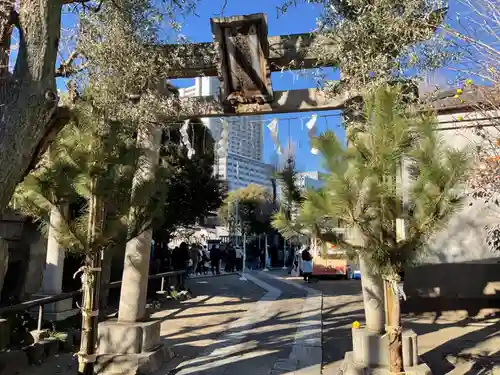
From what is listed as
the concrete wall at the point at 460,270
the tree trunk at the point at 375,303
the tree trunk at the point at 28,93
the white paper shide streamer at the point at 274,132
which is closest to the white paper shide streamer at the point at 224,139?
the white paper shide streamer at the point at 274,132

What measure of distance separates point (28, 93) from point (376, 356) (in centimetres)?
468

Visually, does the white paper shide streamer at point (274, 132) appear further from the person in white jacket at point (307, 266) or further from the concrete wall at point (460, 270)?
the person in white jacket at point (307, 266)

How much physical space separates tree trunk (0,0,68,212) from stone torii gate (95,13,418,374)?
253 centimetres

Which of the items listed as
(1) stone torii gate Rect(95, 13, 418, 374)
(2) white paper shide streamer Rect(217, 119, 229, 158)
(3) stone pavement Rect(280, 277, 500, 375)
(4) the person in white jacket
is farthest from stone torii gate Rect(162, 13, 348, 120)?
(4) the person in white jacket

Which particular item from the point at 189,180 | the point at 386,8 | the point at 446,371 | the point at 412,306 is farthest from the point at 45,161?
the point at 189,180

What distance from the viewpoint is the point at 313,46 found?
21.5 feet

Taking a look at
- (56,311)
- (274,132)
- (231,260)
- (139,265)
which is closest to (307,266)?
(231,260)

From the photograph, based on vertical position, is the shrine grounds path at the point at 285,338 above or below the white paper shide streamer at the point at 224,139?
below

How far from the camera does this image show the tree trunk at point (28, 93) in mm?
3502

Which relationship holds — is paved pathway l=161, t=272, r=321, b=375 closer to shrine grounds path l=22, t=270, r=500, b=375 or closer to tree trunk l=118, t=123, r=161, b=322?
shrine grounds path l=22, t=270, r=500, b=375

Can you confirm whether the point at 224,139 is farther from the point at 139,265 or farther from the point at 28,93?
the point at 28,93

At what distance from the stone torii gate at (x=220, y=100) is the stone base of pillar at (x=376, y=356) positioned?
2661mm

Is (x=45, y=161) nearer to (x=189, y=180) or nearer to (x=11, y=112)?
(x=11, y=112)

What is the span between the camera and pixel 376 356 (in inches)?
225
